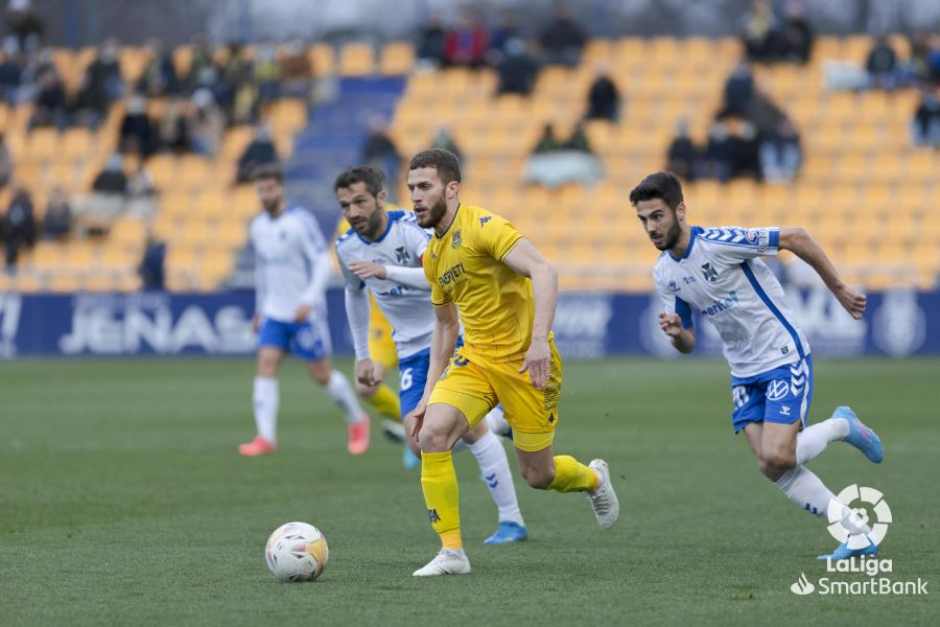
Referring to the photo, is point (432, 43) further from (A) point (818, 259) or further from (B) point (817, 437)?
(A) point (818, 259)

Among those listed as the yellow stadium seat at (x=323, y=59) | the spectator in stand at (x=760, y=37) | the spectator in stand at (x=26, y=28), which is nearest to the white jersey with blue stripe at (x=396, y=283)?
the spectator in stand at (x=760, y=37)

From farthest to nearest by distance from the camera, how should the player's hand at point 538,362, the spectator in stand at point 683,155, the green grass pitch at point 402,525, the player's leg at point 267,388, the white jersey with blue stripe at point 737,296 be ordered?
the spectator in stand at point 683,155 → the player's leg at point 267,388 → the white jersey with blue stripe at point 737,296 → the player's hand at point 538,362 → the green grass pitch at point 402,525

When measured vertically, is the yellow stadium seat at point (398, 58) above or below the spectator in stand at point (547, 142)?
above

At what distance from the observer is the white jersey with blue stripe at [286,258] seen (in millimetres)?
15047

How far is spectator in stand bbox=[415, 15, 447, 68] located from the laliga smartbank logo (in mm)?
26170

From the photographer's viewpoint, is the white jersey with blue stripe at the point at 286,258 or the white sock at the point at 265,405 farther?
the white jersey with blue stripe at the point at 286,258

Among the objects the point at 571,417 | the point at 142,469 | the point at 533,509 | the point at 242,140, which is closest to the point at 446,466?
the point at 533,509

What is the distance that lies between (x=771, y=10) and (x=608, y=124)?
414 cm

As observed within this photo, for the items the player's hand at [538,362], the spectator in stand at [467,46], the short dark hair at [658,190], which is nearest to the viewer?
the player's hand at [538,362]

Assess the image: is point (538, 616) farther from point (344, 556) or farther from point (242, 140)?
point (242, 140)

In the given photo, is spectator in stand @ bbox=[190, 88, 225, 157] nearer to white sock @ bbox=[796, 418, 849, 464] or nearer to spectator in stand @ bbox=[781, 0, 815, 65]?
spectator in stand @ bbox=[781, 0, 815, 65]

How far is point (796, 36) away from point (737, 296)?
25.1 meters

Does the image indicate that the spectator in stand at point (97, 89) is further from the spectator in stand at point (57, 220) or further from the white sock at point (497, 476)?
the white sock at point (497, 476)

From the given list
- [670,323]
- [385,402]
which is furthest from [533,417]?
[385,402]
